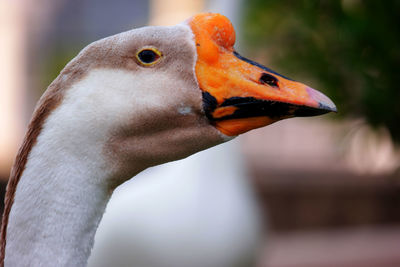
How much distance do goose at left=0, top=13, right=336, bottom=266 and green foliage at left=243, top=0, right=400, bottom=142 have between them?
142 cm

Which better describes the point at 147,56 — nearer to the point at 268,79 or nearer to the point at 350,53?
the point at 268,79

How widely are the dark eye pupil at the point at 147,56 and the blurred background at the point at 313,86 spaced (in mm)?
1519

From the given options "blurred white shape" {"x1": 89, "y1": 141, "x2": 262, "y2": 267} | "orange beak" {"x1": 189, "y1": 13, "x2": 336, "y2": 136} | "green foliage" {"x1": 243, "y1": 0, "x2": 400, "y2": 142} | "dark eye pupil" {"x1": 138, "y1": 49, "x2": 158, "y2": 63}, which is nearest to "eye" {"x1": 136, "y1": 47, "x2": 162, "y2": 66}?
"dark eye pupil" {"x1": 138, "y1": 49, "x2": 158, "y2": 63}

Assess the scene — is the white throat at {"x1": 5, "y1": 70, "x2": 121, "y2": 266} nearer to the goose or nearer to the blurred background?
the goose

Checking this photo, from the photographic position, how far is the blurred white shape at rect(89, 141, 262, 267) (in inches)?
140

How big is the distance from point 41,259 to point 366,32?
1.94 meters

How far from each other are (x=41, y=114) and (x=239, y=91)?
49 centimetres

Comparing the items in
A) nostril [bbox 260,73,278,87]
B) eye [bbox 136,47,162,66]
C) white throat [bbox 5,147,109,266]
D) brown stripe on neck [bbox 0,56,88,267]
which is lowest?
white throat [bbox 5,147,109,266]

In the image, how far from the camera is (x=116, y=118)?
1595mm

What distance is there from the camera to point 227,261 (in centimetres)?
365

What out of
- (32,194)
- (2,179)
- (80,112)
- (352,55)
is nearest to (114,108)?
(80,112)

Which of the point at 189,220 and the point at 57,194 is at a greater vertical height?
the point at 57,194

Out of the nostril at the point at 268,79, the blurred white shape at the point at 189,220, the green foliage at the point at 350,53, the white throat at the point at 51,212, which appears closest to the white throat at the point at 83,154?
the white throat at the point at 51,212

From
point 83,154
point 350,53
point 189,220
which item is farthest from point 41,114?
point 189,220
